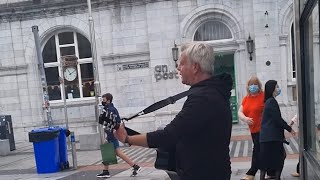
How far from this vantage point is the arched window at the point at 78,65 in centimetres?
1789

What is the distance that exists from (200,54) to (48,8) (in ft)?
52.5

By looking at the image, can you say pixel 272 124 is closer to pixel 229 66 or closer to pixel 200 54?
pixel 200 54

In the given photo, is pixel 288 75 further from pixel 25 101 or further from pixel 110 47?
pixel 25 101

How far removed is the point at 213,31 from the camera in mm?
16375

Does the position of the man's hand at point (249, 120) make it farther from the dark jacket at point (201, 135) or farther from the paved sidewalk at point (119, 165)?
the dark jacket at point (201, 135)

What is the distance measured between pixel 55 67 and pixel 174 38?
5844 millimetres

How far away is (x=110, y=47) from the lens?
16953 mm

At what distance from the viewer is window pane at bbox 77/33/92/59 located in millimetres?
17812

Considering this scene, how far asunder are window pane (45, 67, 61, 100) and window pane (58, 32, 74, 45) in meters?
1.30

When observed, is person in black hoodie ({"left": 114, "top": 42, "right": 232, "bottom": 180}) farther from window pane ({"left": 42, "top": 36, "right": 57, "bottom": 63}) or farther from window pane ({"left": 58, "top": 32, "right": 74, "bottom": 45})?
window pane ({"left": 42, "top": 36, "right": 57, "bottom": 63})

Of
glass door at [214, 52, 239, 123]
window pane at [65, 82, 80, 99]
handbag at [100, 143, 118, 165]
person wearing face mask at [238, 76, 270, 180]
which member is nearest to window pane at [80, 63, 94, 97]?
window pane at [65, 82, 80, 99]

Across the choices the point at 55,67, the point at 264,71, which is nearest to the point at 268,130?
the point at 264,71

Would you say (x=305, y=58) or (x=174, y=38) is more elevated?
(x=174, y=38)

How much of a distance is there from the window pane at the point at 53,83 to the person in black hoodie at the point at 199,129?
1634 centimetres
